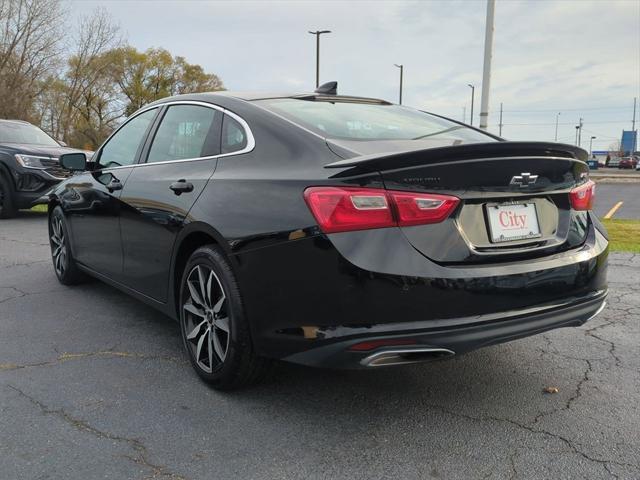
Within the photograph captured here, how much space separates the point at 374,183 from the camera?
225 centimetres

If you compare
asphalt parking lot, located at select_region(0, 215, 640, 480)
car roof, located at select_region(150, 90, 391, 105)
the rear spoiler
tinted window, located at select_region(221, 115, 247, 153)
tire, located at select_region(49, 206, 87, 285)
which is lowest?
asphalt parking lot, located at select_region(0, 215, 640, 480)

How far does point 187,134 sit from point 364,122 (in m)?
1.11

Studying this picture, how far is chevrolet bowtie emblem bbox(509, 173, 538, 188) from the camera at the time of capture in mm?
2428

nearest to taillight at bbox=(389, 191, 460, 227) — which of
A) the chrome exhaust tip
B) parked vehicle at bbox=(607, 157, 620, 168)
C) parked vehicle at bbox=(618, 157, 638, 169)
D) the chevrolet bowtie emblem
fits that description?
the chevrolet bowtie emblem

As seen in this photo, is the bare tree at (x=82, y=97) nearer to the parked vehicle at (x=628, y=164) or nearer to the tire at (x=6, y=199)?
the tire at (x=6, y=199)

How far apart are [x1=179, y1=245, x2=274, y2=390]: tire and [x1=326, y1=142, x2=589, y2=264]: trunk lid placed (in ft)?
2.70

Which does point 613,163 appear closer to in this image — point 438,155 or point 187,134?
point 187,134

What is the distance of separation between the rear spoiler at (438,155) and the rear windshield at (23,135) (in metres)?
10.1

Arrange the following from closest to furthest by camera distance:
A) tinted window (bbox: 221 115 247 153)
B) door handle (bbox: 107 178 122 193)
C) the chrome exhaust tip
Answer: the chrome exhaust tip → tinted window (bbox: 221 115 247 153) → door handle (bbox: 107 178 122 193)

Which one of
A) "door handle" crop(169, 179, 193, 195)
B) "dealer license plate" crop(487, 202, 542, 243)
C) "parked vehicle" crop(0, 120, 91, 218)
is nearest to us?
"dealer license plate" crop(487, 202, 542, 243)

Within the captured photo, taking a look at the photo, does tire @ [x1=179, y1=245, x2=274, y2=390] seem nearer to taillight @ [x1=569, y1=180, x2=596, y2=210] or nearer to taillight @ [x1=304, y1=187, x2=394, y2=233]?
taillight @ [x1=304, y1=187, x2=394, y2=233]

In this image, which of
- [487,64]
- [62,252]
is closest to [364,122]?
[62,252]

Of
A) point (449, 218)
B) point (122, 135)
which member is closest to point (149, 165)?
point (122, 135)

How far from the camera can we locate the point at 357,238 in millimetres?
2221
